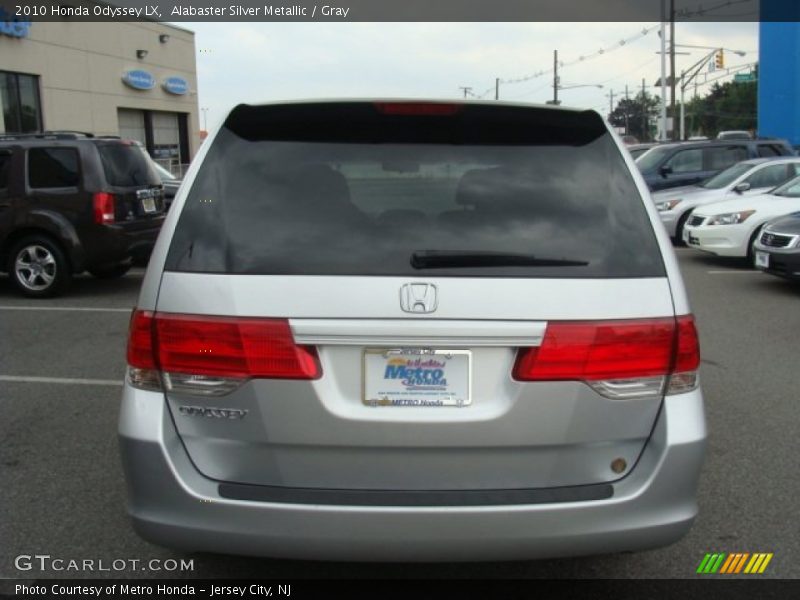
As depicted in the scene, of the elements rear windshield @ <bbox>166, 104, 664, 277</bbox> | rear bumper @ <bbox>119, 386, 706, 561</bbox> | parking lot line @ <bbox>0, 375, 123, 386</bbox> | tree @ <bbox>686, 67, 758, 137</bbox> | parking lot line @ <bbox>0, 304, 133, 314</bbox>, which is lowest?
parking lot line @ <bbox>0, 375, 123, 386</bbox>

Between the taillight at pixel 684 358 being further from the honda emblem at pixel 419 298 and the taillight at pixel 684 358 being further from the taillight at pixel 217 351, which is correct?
the taillight at pixel 217 351

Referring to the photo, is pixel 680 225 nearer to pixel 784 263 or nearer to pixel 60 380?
pixel 784 263

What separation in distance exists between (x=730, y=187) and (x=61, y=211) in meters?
10.7

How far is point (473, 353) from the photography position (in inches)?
95.3

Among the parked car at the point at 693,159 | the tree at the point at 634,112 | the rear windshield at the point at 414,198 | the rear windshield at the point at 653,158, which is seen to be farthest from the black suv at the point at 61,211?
the tree at the point at 634,112

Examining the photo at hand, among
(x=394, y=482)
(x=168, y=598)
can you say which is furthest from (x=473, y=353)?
(x=168, y=598)

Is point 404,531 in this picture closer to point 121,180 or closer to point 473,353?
point 473,353

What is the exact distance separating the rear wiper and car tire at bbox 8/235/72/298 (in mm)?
8337

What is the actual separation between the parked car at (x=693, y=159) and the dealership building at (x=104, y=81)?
64.5 ft

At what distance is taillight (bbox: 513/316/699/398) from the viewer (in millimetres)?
2418

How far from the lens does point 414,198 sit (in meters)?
2.61

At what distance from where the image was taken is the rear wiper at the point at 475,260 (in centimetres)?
246

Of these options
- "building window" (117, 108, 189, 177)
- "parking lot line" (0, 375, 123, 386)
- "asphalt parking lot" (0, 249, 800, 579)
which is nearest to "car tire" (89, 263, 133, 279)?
"asphalt parking lot" (0, 249, 800, 579)

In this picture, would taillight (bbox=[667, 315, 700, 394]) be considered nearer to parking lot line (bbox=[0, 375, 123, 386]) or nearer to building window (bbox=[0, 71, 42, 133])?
parking lot line (bbox=[0, 375, 123, 386])
